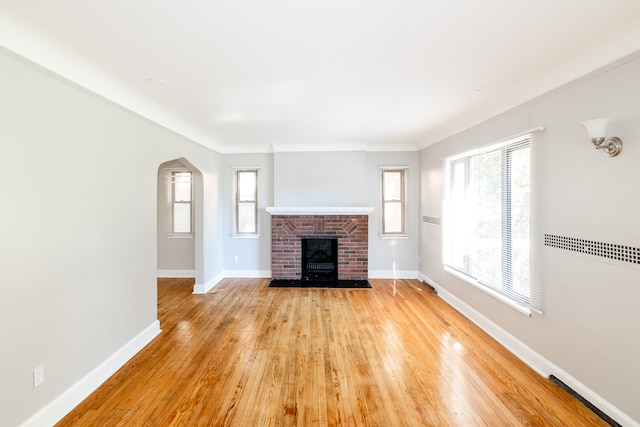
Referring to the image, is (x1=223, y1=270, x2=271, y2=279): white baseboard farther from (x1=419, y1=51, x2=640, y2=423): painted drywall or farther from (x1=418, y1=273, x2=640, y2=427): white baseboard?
(x1=419, y1=51, x2=640, y2=423): painted drywall

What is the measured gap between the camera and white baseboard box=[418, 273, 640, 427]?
77.1 inches

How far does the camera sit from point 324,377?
2484 millimetres

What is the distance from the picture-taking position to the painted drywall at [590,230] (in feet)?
6.07

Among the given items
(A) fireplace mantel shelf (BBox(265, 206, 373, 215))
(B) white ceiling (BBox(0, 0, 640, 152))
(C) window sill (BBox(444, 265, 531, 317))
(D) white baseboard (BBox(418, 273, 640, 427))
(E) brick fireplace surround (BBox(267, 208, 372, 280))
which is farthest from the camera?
(E) brick fireplace surround (BBox(267, 208, 372, 280))

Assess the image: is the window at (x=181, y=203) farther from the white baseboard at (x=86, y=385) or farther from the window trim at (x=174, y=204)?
the white baseboard at (x=86, y=385)

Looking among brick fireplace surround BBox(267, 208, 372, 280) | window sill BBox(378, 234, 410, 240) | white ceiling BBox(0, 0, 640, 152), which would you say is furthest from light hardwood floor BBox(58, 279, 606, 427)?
white ceiling BBox(0, 0, 640, 152)

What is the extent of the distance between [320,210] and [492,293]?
9.91 feet

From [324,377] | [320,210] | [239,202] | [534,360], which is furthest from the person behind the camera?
[239,202]

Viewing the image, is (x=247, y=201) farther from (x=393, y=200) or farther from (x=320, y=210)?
(x=393, y=200)

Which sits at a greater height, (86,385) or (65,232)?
(65,232)

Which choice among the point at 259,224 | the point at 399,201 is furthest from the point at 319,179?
the point at 399,201

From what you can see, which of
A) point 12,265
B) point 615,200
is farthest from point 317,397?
point 615,200

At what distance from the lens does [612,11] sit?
163 cm

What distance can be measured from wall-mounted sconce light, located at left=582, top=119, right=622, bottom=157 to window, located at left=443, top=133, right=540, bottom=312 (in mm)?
717
